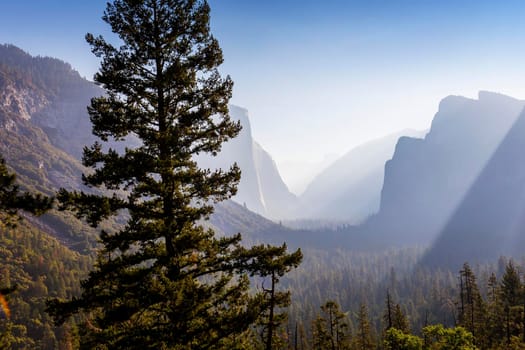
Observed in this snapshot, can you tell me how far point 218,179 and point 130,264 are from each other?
4.00 metres

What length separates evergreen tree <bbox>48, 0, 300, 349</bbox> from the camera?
10.1 m

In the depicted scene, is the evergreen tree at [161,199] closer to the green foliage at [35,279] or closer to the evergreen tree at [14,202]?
the evergreen tree at [14,202]

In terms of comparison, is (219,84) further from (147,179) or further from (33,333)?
(33,333)

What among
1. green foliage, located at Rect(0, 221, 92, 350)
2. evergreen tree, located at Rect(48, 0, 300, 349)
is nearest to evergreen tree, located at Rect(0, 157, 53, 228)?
evergreen tree, located at Rect(48, 0, 300, 349)

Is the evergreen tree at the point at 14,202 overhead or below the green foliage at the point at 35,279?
overhead

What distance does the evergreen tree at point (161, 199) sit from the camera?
1009 centimetres

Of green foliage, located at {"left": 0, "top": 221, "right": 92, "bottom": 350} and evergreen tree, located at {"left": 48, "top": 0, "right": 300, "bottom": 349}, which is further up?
evergreen tree, located at {"left": 48, "top": 0, "right": 300, "bottom": 349}

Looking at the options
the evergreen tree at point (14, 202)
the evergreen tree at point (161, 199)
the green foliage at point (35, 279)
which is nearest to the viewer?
the evergreen tree at point (14, 202)

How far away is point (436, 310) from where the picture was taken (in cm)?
11625

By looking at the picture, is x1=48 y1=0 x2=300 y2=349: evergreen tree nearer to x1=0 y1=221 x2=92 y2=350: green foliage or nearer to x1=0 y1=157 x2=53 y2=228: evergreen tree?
x1=0 y1=157 x2=53 y2=228: evergreen tree

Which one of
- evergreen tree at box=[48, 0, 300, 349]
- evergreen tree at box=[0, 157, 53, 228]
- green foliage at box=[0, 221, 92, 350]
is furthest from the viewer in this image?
green foliage at box=[0, 221, 92, 350]

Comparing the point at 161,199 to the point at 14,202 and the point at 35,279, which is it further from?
the point at 35,279

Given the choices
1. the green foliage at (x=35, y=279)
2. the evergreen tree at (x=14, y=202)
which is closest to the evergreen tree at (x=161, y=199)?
the evergreen tree at (x=14, y=202)

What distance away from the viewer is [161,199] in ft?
37.9
